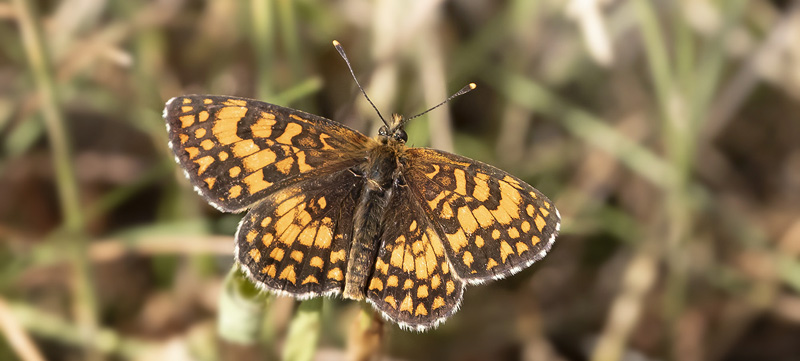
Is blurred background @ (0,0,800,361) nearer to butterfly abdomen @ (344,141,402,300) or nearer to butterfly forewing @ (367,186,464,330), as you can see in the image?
butterfly abdomen @ (344,141,402,300)

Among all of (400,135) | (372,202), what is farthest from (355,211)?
(400,135)

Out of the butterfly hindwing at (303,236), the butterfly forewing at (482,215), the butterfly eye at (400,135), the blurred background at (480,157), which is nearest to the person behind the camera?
the butterfly hindwing at (303,236)

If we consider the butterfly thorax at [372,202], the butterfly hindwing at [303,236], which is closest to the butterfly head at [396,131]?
the butterfly thorax at [372,202]

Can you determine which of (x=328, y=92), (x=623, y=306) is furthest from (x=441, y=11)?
(x=623, y=306)

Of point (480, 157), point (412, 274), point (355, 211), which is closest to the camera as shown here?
point (412, 274)

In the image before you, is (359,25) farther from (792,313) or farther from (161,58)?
(792,313)

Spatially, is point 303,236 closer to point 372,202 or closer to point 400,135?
point 372,202

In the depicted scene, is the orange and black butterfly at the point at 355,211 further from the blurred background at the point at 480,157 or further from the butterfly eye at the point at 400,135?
the blurred background at the point at 480,157
